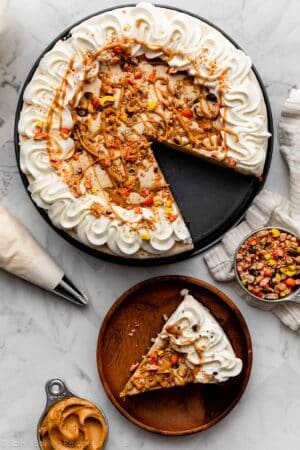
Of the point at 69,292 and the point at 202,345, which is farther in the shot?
the point at 69,292

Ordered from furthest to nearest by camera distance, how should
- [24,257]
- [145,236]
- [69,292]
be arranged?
[69,292] → [24,257] → [145,236]

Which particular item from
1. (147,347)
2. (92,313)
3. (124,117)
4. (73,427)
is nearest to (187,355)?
(147,347)

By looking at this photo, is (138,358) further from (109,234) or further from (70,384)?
(109,234)

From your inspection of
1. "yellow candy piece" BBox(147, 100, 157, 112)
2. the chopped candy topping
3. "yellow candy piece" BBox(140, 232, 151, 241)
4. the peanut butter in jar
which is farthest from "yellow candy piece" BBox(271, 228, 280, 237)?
the peanut butter in jar

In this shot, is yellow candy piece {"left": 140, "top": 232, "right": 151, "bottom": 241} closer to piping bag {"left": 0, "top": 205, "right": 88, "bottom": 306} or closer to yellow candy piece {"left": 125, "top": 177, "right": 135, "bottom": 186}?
yellow candy piece {"left": 125, "top": 177, "right": 135, "bottom": 186}

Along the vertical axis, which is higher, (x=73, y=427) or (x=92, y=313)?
(x=92, y=313)

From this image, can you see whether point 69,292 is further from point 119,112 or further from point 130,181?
point 119,112
